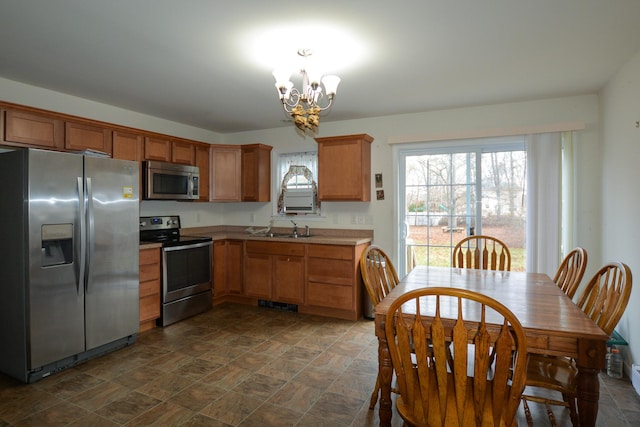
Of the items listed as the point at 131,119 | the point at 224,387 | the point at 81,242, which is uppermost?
the point at 131,119

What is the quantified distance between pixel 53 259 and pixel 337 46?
2622 mm

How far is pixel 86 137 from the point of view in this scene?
3.35 m

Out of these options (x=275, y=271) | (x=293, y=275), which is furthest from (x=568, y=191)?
(x=275, y=271)

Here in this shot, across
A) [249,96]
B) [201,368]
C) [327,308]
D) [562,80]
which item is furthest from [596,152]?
[201,368]

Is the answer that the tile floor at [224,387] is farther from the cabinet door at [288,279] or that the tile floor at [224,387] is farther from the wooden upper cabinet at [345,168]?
the wooden upper cabinet at [345,168]

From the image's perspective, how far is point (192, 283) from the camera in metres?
4.03

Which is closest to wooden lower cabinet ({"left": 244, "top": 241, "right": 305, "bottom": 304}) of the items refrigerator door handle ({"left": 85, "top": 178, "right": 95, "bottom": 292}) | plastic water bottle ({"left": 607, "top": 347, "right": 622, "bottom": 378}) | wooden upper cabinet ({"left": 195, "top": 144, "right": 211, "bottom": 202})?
wooden upper cabinet ({"left": 195, "top": 144, "right": 211, "bottom": 202})

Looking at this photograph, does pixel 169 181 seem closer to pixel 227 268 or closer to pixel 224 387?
pixel 227 268

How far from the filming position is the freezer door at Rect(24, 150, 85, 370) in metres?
2.53

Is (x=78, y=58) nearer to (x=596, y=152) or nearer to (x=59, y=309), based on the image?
(x=59, y=309)

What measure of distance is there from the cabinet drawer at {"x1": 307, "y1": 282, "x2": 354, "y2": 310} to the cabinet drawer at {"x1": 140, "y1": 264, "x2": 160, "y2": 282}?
1.63 m

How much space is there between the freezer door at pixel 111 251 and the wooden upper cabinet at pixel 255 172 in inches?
67.3

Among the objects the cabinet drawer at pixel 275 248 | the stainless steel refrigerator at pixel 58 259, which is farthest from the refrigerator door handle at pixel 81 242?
the cabinet drawer at pixel 275 248

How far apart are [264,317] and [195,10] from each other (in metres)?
3.11
